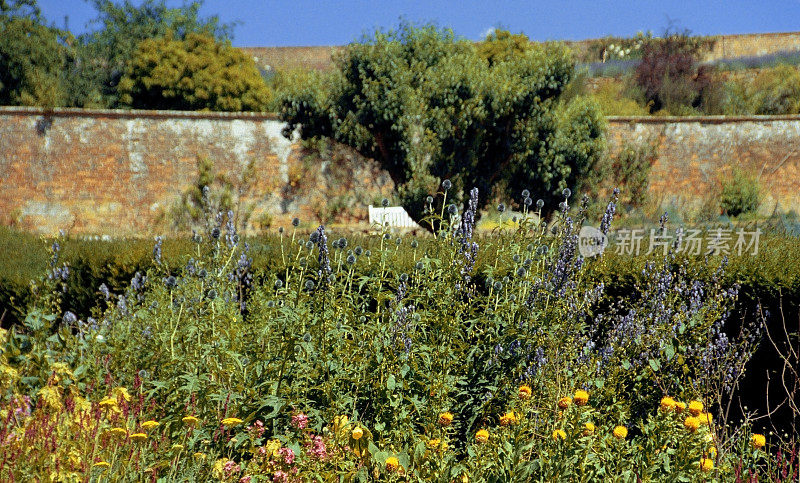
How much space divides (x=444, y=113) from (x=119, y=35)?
19542 mm

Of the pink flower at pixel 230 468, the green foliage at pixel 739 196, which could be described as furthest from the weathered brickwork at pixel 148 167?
the pink flower at pixel 230 468

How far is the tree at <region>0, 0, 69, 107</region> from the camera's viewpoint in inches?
861

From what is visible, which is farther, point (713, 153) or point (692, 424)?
point (713, 153)

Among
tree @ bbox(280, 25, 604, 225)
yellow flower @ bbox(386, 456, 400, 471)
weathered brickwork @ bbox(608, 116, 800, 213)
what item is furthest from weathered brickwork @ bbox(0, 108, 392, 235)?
yellow flower @ bbox(386, 456, 400, 471)

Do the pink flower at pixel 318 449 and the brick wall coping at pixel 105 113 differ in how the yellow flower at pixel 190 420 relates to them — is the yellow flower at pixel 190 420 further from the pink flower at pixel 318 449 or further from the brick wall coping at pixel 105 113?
the brick wall coping at pixel 105 113

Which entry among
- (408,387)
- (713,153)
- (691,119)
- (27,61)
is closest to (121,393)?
(408,387)

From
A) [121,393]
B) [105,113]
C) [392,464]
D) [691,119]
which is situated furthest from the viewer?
[691,119]

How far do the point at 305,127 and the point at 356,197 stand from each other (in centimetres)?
373

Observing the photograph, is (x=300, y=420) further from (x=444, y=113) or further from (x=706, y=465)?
(x=444, y=113)

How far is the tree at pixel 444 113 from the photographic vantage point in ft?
37.3

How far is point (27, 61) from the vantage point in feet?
72.7

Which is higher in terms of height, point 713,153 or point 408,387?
point 713,153

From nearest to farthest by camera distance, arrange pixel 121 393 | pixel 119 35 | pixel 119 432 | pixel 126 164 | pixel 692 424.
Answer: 1. pixel 692 424
2. pixel 119 432
3. pixel 121 393
4. pixel 126 164
5. pixel 119 35

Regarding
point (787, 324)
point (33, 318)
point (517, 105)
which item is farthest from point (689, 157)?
point (33, 318)
